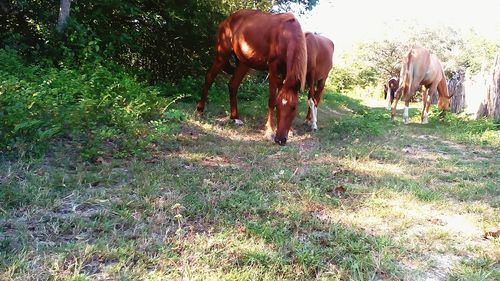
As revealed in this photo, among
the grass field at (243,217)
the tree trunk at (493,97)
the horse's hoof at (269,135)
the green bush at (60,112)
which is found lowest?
the grass field at (243,217)

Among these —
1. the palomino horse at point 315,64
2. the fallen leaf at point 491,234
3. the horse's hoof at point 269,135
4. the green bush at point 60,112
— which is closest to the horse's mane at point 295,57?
the horse's hoof at point 269,135

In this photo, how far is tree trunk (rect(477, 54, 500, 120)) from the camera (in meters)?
9.45

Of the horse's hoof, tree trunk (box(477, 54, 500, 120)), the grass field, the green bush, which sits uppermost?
tree trunk (box(477, 54, 500, 120))

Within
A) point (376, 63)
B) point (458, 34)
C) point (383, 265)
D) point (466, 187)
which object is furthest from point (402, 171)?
point (458, 34)

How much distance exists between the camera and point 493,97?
962 cm

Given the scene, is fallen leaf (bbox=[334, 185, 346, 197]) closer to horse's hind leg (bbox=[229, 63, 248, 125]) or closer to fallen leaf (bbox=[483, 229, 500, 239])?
fallen leaf (bbox=[483, 229, 500, 239])

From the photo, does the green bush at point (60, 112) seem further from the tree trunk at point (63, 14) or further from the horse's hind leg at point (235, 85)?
the horse's hind leg at point (235, 85)

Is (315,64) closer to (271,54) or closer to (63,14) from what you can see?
(271,54)

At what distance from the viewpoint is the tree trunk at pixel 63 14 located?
6328 mm

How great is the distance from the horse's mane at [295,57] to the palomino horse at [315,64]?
1.14 metres

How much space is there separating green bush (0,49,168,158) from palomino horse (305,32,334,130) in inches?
121

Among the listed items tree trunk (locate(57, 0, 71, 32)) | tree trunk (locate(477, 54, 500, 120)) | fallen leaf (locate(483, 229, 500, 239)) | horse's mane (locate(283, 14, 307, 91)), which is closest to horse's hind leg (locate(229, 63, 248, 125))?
horse's mane (locate(283, 14, 307, 91))

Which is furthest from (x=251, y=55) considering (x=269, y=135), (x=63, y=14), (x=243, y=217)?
(x=243, y=217)

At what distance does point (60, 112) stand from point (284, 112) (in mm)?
2750
